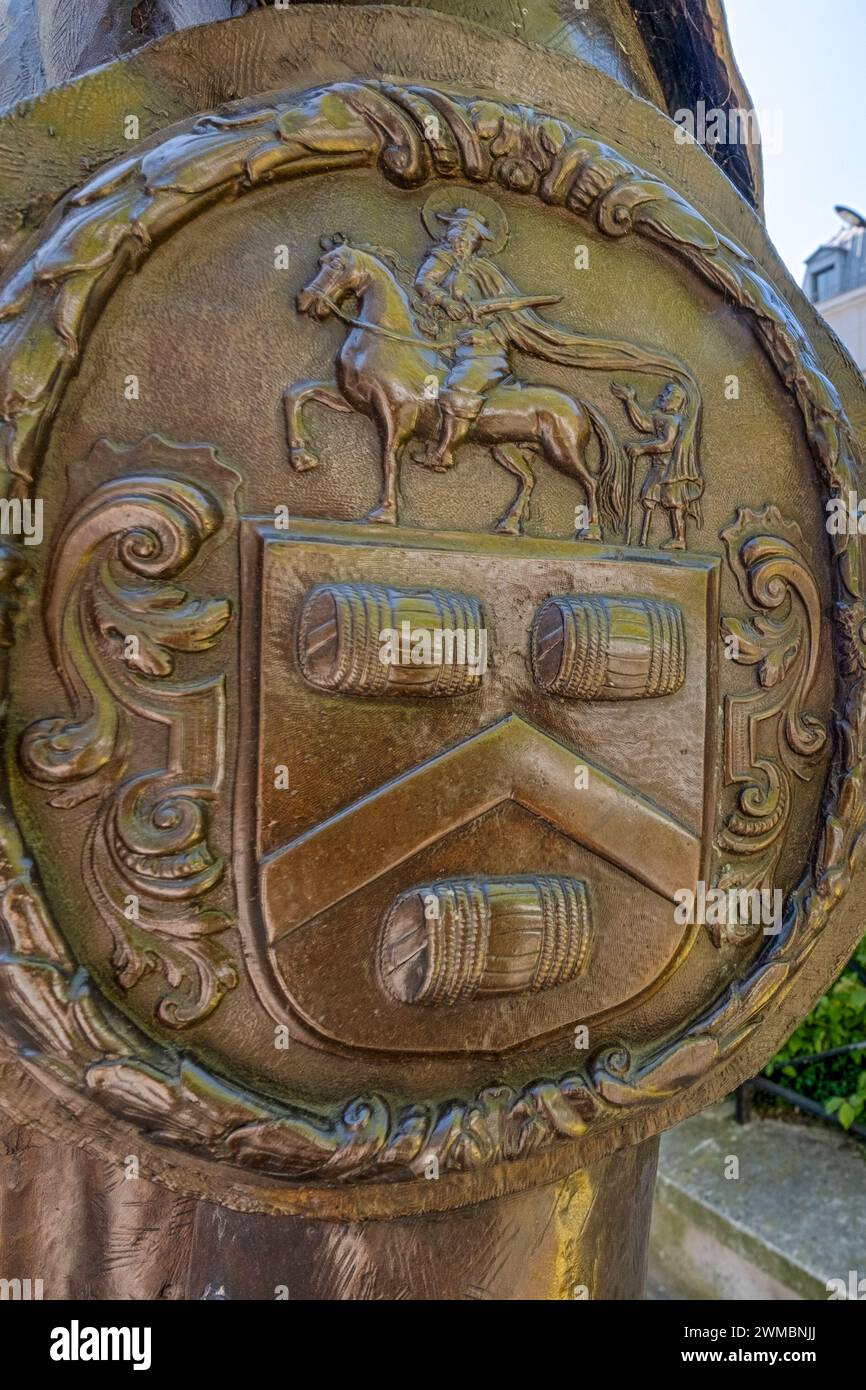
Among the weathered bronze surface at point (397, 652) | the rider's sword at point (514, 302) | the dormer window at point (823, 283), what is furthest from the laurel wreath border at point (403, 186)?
the dormer window at point (823, 283)

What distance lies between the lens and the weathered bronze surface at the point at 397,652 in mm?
816

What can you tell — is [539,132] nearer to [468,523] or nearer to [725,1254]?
[468,523]

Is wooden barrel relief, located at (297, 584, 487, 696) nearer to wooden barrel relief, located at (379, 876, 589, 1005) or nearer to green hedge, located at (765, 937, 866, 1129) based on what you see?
wooden barrel relief, located at (379, 876, 589, 1005)

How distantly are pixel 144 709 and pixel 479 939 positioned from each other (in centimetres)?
39

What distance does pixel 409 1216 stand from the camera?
3.14ft

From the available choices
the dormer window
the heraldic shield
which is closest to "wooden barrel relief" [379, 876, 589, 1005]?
the heraldic shield

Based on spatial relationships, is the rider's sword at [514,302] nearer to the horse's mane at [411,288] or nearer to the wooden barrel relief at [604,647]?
the horse's mane at [411,288]

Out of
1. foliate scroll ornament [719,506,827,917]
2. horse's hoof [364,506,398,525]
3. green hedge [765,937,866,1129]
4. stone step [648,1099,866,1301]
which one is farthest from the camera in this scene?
green hedge [765,937,866,1129]

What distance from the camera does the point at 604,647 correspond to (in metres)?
0.93

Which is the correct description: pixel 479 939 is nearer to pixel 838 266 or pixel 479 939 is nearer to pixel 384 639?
pixel 384 639

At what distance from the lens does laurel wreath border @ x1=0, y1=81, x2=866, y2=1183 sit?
2.58ft
